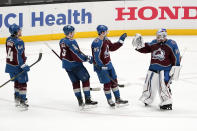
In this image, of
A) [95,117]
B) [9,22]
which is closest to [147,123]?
[95,117]

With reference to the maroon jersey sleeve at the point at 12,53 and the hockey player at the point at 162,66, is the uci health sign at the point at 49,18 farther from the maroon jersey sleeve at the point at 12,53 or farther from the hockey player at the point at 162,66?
the hockey player at the point at 162,66

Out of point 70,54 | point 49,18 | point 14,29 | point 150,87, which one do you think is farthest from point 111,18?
point 14,29

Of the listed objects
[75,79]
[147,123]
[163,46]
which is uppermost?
[163,46]

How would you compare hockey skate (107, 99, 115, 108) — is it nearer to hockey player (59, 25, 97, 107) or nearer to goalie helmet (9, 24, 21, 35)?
hockey player (59, 25, 97, 107)

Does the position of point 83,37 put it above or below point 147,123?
above

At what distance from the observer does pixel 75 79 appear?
7449mm

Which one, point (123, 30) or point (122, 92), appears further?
point (123, 30)

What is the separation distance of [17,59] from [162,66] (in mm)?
2136

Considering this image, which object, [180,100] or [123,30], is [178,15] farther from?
[180,100]

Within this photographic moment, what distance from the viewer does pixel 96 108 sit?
759 cm

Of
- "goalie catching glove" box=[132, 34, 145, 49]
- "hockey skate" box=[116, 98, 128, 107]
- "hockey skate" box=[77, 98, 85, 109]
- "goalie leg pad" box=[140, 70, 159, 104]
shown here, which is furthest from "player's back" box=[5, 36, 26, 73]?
"goalie leg pad" box=[140, 70, 159, 104]

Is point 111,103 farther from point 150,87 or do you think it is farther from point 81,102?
point 150,87

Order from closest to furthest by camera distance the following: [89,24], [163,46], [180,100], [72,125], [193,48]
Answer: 1. [72,125]
2. [163,46]
3. [180,100]
4. [193,48]
5. [89,24]

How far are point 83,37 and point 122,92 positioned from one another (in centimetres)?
484
